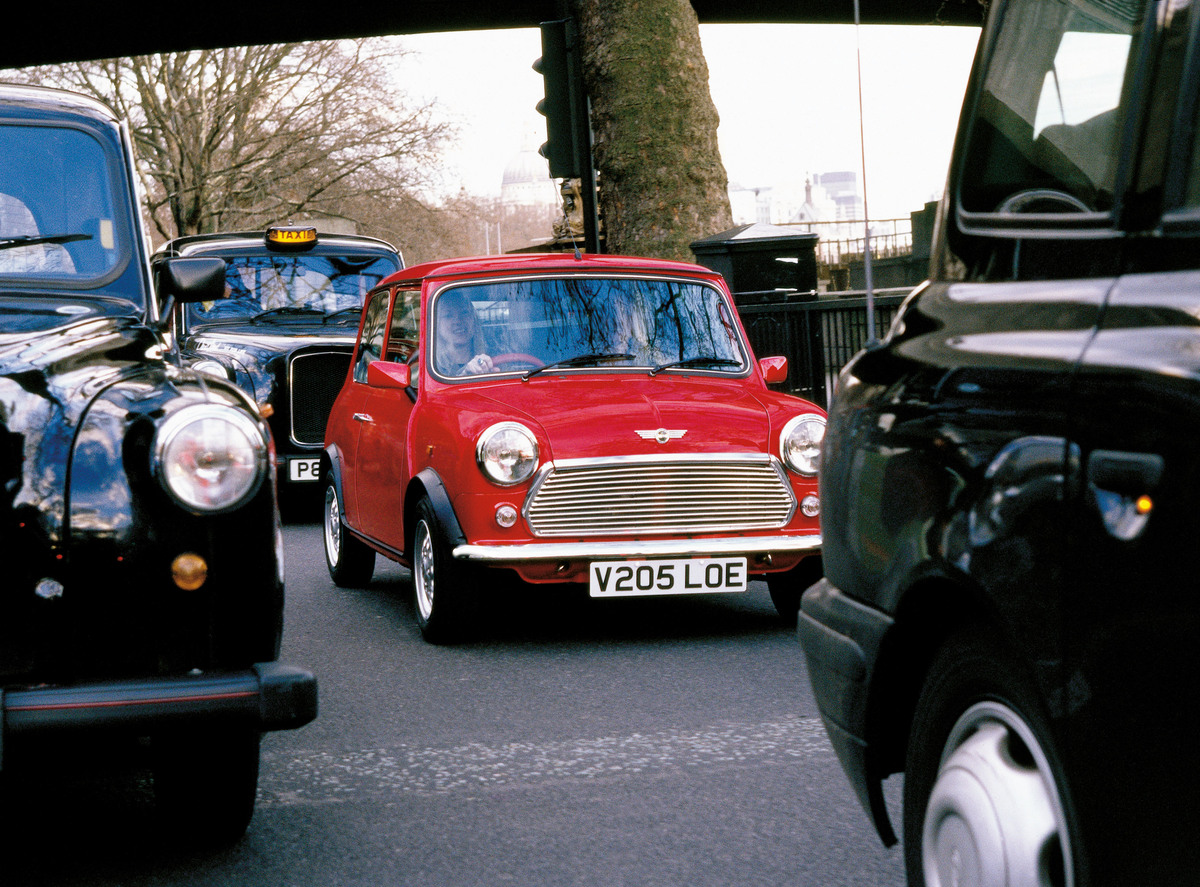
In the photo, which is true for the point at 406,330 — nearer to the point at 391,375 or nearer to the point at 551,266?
the point at 391,375

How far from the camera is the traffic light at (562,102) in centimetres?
1131

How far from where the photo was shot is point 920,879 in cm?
275

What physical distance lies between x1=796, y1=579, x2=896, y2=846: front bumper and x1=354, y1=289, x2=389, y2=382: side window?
518 centimetres

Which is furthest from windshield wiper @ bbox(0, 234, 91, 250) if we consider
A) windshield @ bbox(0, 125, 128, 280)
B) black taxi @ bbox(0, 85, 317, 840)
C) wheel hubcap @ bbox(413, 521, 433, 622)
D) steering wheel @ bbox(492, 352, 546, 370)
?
steering wheel @ bbox(492, 352, 546, 370)

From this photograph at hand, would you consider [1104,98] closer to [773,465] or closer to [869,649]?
[869,649]

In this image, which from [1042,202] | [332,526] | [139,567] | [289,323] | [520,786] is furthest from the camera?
[289,323]

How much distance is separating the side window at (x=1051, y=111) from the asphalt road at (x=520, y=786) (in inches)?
65.6

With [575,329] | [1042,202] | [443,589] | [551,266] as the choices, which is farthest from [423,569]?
[1042,202]

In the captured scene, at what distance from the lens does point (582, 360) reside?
7.27 meters

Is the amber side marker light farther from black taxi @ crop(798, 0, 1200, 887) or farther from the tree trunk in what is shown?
the tree trunk

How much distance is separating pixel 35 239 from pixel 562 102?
690 centimetres

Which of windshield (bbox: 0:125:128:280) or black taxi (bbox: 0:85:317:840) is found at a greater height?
windshield (bbox: 0:125:128:280)

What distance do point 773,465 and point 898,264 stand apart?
67.0 ft

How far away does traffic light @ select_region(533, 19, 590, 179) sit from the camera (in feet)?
37.1
